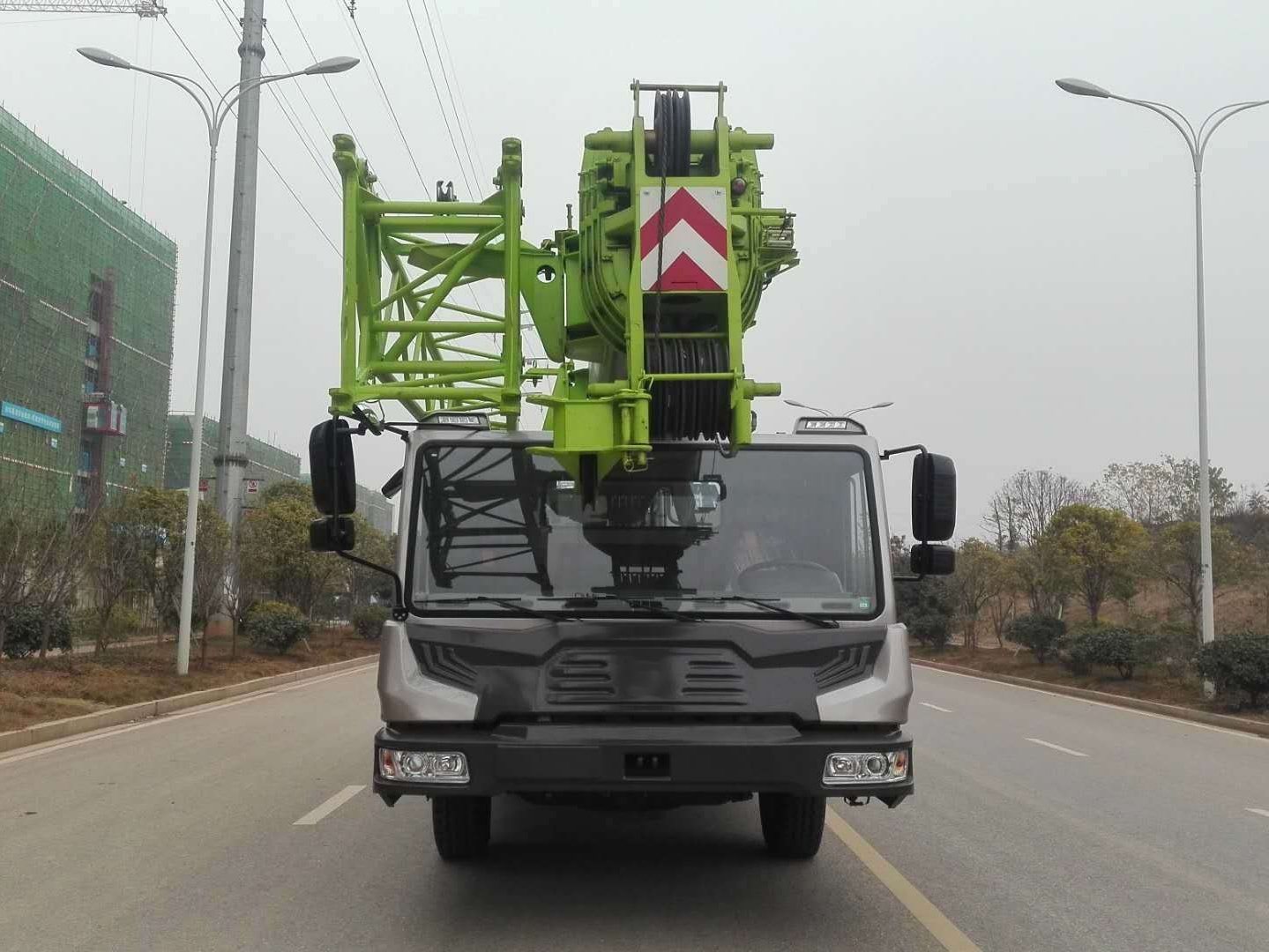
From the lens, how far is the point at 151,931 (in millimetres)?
5164

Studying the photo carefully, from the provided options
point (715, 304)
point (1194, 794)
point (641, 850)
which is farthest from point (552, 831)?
point (1194, 794)

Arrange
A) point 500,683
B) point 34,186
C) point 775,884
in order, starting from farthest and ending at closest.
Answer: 1. point 34,186
2. point 775,884
3. point 500,683

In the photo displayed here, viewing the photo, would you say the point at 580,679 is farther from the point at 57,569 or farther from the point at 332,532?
the point at 57,569

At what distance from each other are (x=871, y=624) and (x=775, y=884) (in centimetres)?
167

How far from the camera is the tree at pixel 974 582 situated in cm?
3388

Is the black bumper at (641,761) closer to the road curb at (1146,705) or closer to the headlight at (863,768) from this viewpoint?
the headlight at (863,768)

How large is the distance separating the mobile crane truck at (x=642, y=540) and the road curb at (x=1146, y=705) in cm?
1197

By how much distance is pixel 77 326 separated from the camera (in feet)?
181

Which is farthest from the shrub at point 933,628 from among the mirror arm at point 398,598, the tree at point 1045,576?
the mirror arm at point 398,598

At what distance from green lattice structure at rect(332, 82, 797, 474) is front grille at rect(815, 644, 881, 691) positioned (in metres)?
1.03

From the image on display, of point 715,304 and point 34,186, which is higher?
point 34,186

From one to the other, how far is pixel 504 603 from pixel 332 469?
987mm

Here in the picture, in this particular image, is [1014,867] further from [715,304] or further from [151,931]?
[151,931]

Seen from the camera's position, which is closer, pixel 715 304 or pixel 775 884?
pixel 715 304
